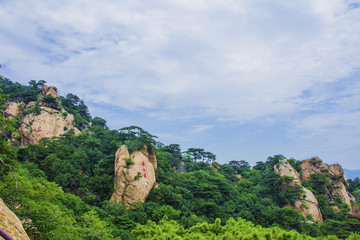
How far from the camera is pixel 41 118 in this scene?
35562 mm

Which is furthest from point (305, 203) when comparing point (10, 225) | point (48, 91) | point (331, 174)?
point (48, 91)

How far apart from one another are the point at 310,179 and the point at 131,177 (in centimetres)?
2793

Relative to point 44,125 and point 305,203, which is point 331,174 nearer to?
point 305,203

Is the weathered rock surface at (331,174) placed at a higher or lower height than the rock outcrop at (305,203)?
higher

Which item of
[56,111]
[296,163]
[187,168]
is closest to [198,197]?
[187,168]

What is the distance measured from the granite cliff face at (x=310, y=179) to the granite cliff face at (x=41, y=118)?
35.3 meters

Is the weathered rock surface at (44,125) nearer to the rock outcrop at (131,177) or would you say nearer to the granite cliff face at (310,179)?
the rock outcrop at (131,177)

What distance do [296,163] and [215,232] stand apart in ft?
79.9

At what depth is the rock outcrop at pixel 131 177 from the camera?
22.5 meters

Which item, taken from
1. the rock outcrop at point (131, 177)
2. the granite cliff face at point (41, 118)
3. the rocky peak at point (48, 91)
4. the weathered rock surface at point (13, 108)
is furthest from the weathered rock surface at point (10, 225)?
the rocky peak at point (48, 91)

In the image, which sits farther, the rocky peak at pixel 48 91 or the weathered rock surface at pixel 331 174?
the rocky peak at pixel 48 91

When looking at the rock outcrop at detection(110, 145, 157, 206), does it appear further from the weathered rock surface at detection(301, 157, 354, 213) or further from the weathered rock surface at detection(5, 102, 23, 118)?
the weathered rock surface at detection(301, 157, 354, 213)

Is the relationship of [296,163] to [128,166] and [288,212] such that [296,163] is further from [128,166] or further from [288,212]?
[128,166]

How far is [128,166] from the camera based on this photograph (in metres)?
23.6
